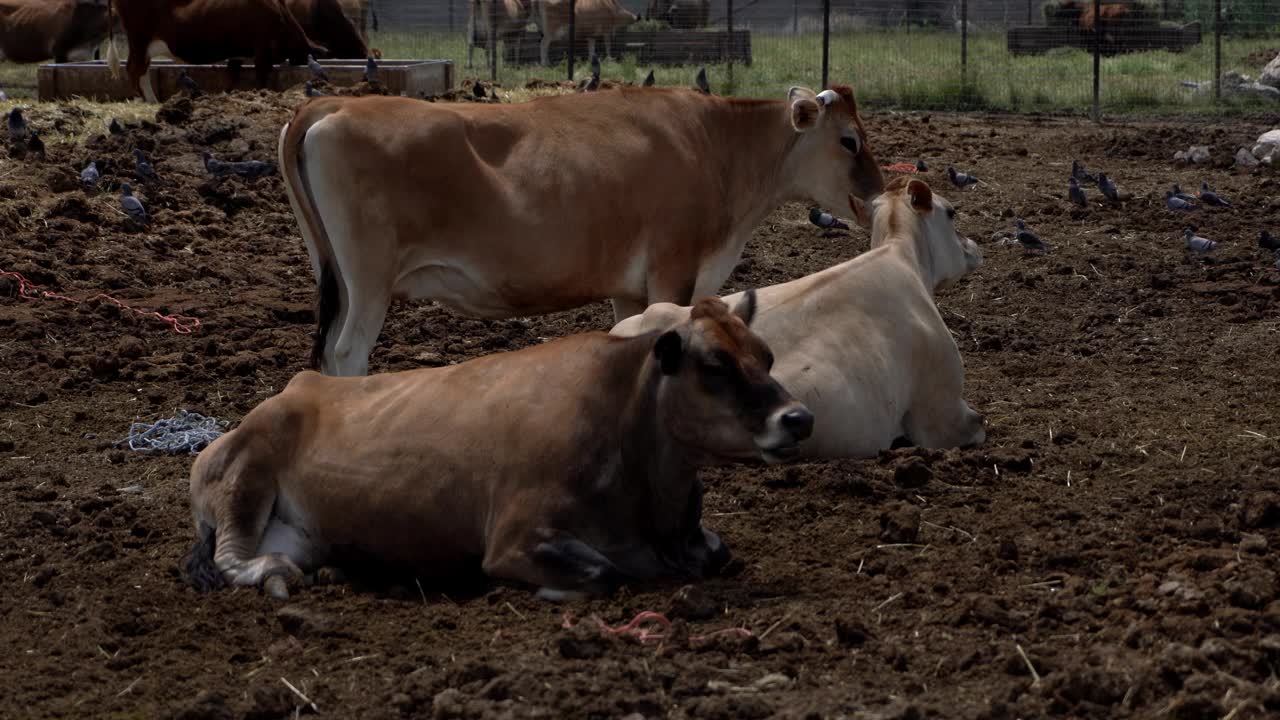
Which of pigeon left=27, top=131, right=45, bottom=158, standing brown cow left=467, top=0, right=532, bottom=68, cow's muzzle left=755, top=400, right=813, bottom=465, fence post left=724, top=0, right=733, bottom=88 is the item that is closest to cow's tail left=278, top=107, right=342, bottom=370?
cow's muzzle left=755, top=400, right=813, bottom=465

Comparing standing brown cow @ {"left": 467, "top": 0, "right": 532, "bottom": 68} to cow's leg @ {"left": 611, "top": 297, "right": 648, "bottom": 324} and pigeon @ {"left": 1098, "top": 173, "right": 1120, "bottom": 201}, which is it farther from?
cow's leg @ {"left": 611, "top": 297, "right": 648, "bottom": 324}

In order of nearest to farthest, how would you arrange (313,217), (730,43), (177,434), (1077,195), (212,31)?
(177,434) < (313,217) < (1077,195) < (212,31) < (730,43)

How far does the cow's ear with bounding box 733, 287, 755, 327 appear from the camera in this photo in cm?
587

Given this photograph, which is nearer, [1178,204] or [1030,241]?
[1030,241]

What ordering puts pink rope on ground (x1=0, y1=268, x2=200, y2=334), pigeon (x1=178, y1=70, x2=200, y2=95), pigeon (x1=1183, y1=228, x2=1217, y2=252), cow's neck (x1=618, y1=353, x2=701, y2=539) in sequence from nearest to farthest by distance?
1. cow's neck (x1=618, y1=353, x2=701, y2=539)
2. pink rope on ground (x1=0, y1=268, x2=200, y2=334)
3. pigeon (x1=1183, y1=228, x2=1217, y2=252)
4. pigeon (x1=178, y1=70, x2=200, y2=95)

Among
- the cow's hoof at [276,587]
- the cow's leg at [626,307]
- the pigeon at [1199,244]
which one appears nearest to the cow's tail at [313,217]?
the cow's leg at [626,307]

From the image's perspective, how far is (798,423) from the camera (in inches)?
207

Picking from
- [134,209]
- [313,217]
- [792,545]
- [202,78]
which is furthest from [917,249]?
[202,78]

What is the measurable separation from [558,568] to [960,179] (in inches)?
355

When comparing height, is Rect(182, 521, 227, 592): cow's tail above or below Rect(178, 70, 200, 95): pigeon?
below

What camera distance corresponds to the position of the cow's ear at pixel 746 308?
19.2 ft

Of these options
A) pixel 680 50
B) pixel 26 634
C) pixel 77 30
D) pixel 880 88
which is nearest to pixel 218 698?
pixel 26 634

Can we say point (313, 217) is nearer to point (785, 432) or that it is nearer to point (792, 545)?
point (792, 545)

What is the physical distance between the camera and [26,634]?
17.7 ft
